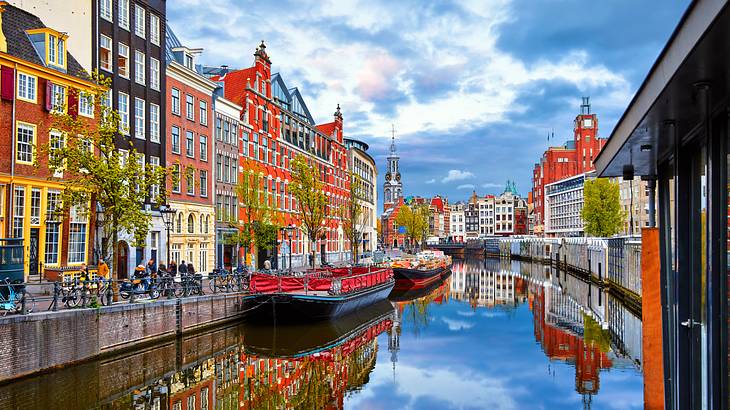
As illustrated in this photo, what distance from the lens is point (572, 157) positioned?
493 ft

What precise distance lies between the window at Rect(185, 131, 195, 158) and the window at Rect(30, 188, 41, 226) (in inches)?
574

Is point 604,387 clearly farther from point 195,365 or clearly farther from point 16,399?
point 16,399

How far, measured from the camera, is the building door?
30.4 metres

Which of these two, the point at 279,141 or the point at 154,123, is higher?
the point at 279,141

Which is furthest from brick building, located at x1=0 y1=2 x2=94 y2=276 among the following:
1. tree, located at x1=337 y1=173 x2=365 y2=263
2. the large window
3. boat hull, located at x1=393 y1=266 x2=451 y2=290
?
tree, located at x1=337 y1=173 x2=365 y2=263

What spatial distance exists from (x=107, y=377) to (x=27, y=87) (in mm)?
16644

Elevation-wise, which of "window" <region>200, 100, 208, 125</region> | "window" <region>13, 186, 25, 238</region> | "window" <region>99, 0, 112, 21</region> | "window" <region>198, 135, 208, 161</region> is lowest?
"window" <region>13, 186, 25, 238</region>

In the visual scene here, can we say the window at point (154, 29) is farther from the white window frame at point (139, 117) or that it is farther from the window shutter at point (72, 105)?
the window shutter at point (72, 105)

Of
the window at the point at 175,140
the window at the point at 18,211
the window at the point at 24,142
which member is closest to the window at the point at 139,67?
the window at the point at 175,140

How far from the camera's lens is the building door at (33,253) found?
1196 inches

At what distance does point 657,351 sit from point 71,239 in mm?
29679

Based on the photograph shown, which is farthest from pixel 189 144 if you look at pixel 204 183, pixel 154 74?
pixel 154 74

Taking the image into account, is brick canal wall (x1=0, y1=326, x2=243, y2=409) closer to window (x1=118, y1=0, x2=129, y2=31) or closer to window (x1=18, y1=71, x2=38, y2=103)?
window (x1=18, y1=71, x2=38, y2=103)

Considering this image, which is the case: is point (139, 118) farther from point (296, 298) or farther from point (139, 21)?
point (296, 298)
